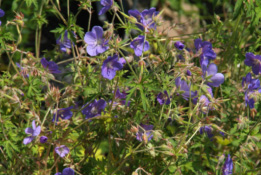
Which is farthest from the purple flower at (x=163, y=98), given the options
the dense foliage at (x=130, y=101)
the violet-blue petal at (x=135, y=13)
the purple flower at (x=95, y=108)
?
the violet-blue petal at (x=135, y=13)

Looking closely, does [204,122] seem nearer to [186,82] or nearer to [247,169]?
[186,82]

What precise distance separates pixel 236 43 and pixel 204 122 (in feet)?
2.67

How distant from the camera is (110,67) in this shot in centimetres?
177

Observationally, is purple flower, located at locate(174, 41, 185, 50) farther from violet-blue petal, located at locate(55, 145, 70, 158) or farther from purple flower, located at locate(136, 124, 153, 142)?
violet-blue petal, located at locate(55, 145, 70, 158)

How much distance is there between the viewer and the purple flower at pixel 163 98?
1.84m

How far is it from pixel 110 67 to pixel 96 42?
0.54 feet

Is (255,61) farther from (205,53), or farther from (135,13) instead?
(135,13)

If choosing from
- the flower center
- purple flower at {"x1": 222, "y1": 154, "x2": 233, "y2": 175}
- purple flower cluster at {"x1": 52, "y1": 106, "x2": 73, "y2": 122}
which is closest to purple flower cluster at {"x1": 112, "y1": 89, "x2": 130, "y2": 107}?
the flower center

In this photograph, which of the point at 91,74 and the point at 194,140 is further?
the point at 194,140

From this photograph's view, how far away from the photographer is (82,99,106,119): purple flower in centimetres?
197

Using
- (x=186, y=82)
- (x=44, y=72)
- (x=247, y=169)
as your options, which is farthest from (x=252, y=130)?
(x=44, y=72)

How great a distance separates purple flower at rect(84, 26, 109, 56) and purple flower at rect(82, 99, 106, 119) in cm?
24

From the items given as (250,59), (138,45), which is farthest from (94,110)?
(250,59)

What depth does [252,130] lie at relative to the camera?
2.07m
